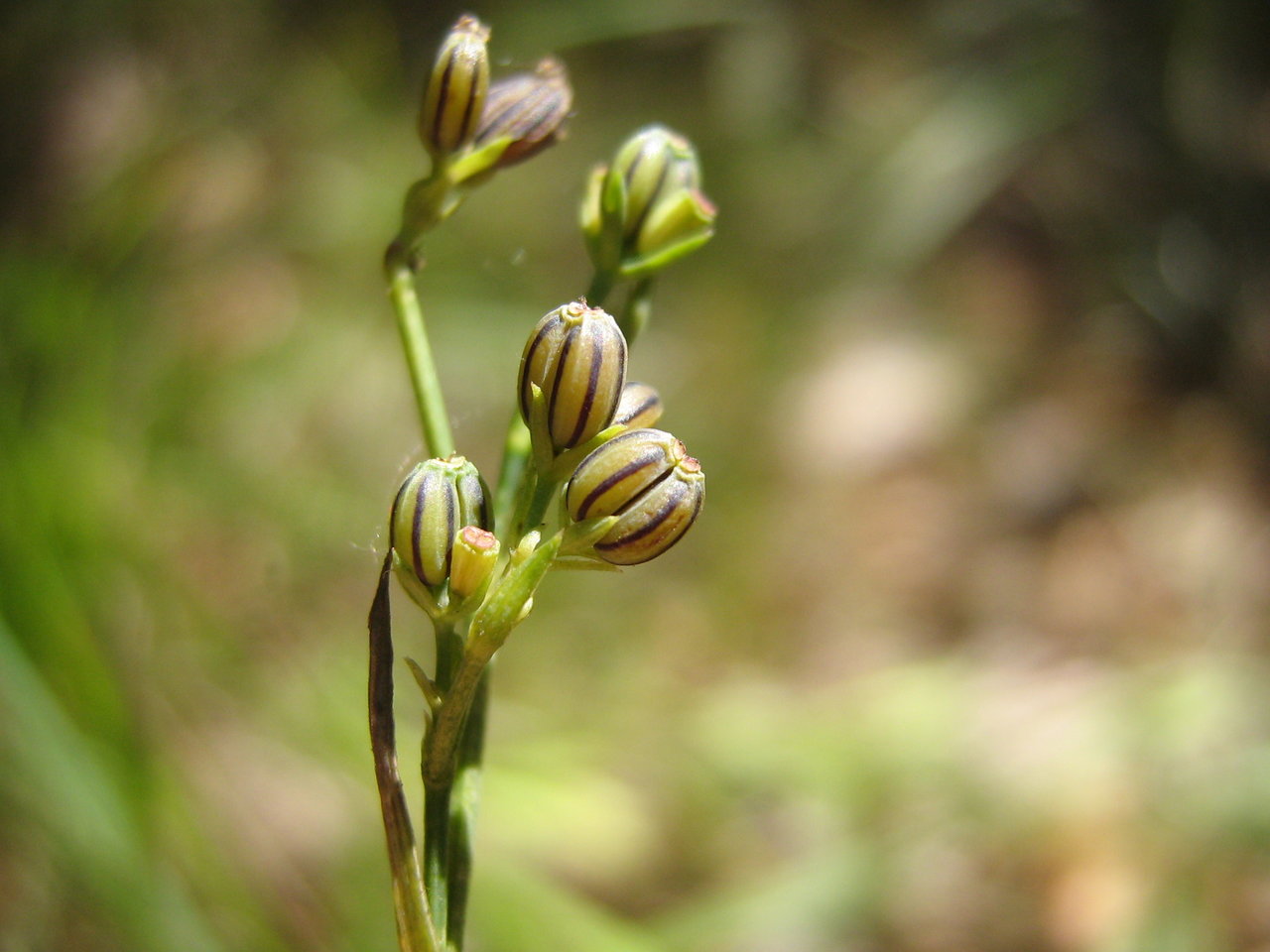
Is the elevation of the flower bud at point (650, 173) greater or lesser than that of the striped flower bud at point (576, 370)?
greater

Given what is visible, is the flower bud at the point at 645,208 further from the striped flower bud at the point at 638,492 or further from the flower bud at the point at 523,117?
the striped flower bud at the point at 638,492

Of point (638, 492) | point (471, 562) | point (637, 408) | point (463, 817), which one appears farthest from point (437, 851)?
point (637, 408)

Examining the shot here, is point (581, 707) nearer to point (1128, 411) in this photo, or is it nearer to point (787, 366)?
Answer: point (787, 366)

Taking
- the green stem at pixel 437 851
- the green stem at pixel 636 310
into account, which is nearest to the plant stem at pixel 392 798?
the green stem at pixel 437 851

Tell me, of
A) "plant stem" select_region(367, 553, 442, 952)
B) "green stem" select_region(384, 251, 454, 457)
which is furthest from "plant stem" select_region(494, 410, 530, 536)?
"plant stem" select_region(367, 553, 442, 952)

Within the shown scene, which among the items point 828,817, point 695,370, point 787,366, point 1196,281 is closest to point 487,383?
point 695,370

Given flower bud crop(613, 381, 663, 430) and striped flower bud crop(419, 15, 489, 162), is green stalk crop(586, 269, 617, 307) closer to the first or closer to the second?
flower bud crop(613, 381, 663, 430)
